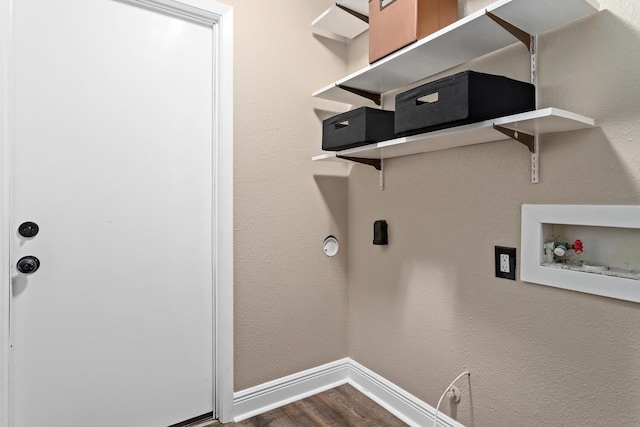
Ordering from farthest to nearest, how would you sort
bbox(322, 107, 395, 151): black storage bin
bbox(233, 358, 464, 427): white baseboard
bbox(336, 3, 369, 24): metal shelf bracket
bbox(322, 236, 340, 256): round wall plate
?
bbox(322, 236, 340, 256): round wall plate
bbox(336, 3, 369, 24): metal shelf bracket
bbox(233, 358, 464, 427): white baseboard
bbox(322, 107, 395, 151): black storage bin

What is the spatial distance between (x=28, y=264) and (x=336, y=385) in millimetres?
1655

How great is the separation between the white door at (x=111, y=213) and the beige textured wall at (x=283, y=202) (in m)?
0.18

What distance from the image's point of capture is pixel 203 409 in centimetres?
181

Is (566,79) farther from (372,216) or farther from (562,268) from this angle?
(372,216)

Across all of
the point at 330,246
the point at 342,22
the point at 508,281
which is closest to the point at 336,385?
the point at 330,246

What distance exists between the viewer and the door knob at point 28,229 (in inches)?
55.6

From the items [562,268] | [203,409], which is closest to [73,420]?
[203,409]

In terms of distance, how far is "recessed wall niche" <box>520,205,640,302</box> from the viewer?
1.08 m

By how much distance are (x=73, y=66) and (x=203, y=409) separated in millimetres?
1678

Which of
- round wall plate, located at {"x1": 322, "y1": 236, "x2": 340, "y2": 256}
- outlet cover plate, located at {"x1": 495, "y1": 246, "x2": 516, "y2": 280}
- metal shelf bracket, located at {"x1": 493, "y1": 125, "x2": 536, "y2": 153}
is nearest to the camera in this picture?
metal shelf bracket, located at {"x1": 493, "y1": 125, "x2": 536, "y2": 153}

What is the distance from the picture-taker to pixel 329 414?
1.85m

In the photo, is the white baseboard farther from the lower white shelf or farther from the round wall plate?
the lower white shelf

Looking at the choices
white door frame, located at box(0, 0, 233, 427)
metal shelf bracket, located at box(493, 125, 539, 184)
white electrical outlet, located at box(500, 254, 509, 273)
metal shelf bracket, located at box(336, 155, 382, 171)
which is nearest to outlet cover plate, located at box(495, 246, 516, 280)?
white electrical outlet, located at box(500, 254, 509, 273)

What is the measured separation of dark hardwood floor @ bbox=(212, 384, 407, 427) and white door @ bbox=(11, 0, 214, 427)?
341 millimetres
